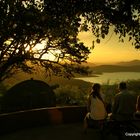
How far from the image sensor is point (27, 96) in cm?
2066

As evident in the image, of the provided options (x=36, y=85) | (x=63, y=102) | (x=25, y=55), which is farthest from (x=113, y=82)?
(x=36, y=85)

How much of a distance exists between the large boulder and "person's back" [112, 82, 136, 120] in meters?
9.09

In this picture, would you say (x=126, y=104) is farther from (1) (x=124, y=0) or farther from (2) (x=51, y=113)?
(2) (x=51, y=113)

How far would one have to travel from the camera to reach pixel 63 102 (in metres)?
25.7

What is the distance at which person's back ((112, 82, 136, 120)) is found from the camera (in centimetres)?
1204

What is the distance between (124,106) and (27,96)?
935cm

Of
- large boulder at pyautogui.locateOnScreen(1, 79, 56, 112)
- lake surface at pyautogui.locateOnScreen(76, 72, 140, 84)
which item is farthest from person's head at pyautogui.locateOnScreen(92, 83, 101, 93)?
lake surface at pyautogui.locateOnScreen(76, 72, 140, 84)

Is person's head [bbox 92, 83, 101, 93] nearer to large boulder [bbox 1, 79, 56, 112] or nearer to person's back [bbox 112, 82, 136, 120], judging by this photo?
person's back [bbox 112, 82, 136, 120]

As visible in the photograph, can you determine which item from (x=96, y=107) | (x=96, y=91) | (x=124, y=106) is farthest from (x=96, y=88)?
(x=124, y=106)

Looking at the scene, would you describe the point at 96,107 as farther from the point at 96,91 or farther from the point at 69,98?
the point at 69,98

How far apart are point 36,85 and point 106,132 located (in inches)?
345

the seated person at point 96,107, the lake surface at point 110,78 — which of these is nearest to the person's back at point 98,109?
the seated person at point 96,107

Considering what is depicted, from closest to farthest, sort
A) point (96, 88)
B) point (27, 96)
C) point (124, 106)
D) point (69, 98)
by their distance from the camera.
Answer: point (124, 106) → point (96, 88) → point (27, 96) → point (69, 98)

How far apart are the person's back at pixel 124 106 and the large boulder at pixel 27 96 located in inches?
358
